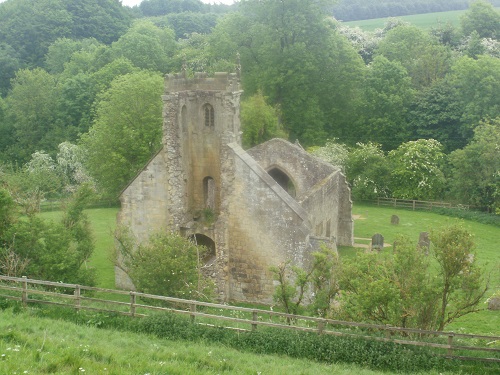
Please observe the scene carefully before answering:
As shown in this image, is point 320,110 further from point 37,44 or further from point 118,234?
point 37,44

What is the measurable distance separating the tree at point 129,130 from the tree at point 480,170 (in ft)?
77.1

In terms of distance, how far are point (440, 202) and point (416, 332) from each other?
112 ft

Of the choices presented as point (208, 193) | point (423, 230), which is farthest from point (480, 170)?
point (208, 193)

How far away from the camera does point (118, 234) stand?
25438 millimetres

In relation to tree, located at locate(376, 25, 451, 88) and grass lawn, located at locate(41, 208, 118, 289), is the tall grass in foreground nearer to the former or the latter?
grass lawn, located at locate(41, 208, 118, 289)

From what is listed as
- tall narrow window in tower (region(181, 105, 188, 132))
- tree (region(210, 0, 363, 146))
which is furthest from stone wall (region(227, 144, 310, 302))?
tree (region(210, 0, 363, 146))

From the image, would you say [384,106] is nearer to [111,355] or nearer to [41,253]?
[41,253]

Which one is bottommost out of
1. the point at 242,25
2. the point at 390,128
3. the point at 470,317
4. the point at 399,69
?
the point at 470,317

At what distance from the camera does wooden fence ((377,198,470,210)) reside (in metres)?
48.1

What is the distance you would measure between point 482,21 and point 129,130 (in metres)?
47.7

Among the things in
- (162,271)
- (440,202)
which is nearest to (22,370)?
(162,271)

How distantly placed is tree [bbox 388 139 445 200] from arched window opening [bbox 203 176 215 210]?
23.6m

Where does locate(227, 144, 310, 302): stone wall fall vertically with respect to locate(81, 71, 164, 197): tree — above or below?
below

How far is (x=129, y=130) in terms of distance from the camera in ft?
144
